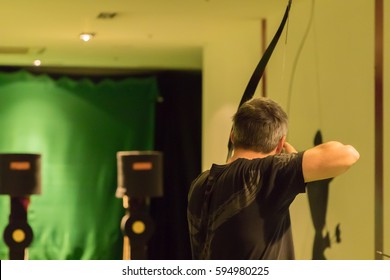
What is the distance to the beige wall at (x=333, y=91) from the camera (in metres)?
1.74

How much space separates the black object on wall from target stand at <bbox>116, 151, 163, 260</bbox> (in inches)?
29.2

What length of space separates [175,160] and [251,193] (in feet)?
8.12

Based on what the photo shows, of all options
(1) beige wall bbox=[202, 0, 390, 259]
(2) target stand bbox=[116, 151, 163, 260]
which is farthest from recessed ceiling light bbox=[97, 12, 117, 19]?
(2) target stand bbox=[116, 151, 163, 260]

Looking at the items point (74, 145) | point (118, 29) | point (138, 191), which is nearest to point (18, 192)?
point (138, 191)

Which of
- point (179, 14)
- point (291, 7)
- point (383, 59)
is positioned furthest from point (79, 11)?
point (383, 59)

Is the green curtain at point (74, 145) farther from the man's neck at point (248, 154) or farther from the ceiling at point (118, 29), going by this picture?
the man's neck at point (248, 154)

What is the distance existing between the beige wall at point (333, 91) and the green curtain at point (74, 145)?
52.7 inches

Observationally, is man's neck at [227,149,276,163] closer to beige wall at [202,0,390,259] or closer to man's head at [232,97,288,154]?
man's head at [232,97,288,154]

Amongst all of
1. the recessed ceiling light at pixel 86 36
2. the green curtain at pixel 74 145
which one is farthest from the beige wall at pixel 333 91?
the green curtain at pixel 74 145

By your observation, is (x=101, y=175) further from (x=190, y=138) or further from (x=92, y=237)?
(x=190, y=138)

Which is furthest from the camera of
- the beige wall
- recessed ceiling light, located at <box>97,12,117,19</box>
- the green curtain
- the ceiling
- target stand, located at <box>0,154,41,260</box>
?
the green curtain

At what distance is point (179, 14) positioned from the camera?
2406 mm

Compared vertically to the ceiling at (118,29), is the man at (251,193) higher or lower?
lower

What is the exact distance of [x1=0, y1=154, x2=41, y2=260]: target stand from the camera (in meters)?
2.83
